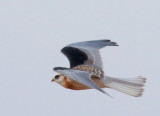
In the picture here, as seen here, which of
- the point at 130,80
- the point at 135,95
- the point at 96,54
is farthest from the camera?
the point at 96,54

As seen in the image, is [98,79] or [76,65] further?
[76,65]

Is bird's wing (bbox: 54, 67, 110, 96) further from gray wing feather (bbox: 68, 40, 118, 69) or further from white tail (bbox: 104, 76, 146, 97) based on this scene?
gray wing feather (bbox: 68, 40, 118, 69)

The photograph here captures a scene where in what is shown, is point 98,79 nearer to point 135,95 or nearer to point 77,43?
point 135,95

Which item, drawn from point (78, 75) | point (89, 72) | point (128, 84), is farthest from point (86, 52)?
point (78, 75)

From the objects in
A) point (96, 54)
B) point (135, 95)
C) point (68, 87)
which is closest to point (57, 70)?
point (68, 87)

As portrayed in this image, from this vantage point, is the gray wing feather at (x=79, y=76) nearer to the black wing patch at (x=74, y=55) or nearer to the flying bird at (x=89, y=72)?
the flying bird at (x=89, y=72)

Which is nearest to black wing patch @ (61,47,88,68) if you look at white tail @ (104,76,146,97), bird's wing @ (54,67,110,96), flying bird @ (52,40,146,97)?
flying bird @ (52,40,146,97)

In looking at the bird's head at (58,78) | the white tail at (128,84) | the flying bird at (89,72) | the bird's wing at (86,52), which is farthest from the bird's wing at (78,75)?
the bird's wing at (86,52)
